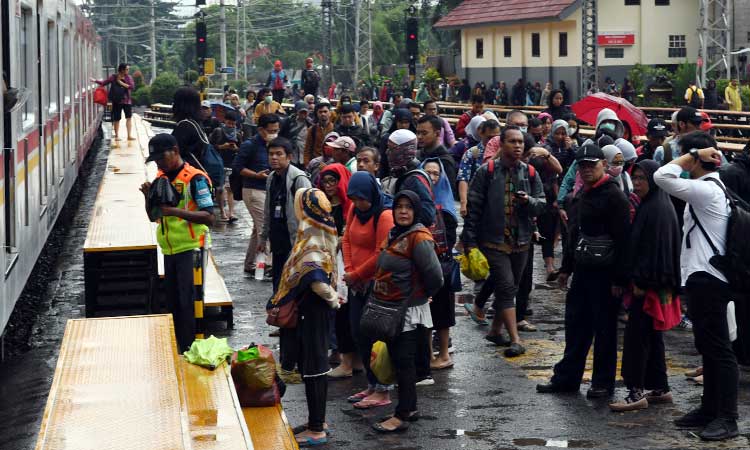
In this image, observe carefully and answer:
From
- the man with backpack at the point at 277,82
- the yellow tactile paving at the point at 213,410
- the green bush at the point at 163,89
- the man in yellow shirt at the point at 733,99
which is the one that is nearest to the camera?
the yellow tactile paving at the point at 213,410

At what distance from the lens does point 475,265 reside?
945 cm

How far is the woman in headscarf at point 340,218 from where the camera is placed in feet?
29.4

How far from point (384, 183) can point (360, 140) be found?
4.58 metres

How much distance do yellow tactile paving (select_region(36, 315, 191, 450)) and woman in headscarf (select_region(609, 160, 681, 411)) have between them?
9.62ft

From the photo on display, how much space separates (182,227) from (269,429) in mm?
2237

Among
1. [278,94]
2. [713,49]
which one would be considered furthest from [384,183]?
[713,49]

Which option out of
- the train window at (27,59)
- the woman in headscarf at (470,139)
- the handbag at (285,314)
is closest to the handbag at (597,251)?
the handbag at (285,314)

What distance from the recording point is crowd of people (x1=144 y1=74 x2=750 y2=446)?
24.3ft

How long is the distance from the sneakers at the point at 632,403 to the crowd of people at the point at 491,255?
0.04 feet

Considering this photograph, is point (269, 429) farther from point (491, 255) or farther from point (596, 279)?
point (491, 255)

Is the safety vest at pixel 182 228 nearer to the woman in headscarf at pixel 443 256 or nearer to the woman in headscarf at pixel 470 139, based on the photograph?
the woman in headscarf at pixel 443 256

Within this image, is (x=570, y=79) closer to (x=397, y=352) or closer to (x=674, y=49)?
(x=674, y=49)

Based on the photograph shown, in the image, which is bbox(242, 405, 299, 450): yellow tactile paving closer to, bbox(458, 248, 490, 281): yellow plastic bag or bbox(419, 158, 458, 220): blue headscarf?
bbox(458, 248, 490, 281): yellow plastic bag

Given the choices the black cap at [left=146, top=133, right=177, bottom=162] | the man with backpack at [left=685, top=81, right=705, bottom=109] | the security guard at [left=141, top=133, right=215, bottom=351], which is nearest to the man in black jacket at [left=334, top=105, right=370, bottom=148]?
the security guard at [left=141, top=133, right=215, bottom=351]
